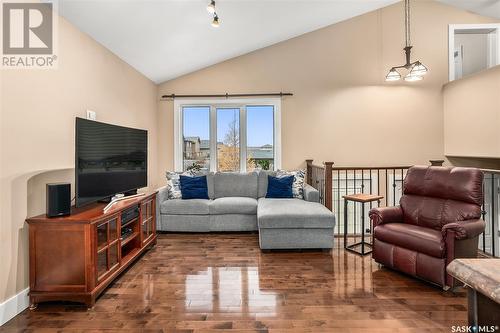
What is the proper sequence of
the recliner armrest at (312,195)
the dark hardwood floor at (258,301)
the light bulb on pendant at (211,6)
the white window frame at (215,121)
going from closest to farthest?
the dark hardwood floor at (258,301) → the light bulb on pendant at (211,6) → the recliner armrest at (312,195) → the white window frame at (215,121)

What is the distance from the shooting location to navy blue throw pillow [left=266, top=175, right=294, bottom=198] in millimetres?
4320

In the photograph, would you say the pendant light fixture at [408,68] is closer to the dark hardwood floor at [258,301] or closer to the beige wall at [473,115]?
the beige wall at [473,115]

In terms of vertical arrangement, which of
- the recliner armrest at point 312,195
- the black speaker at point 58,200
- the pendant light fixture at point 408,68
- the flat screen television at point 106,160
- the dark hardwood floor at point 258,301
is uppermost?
the pendant light fixture at point 408,68

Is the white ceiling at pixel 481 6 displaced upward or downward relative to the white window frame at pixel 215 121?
upward

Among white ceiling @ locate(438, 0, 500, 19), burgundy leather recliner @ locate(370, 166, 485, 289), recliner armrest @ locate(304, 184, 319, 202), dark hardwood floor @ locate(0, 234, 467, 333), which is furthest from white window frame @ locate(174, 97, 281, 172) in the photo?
white ceiling @ locate(438, 0, 500, 19)

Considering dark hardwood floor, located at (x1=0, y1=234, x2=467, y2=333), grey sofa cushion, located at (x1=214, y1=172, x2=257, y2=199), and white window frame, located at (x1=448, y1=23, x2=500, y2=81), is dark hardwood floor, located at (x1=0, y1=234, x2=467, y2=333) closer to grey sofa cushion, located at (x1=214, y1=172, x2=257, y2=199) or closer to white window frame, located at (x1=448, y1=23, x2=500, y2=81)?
grey sofa cushion, located at (x1=214, y1=172, x2=257, y2=199)

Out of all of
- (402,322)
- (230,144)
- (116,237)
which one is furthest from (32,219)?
(230,144)

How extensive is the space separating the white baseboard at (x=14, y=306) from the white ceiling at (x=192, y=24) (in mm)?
2514

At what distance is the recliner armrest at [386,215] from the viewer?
9.44 feet

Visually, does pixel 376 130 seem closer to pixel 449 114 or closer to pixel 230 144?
pixel 449 114

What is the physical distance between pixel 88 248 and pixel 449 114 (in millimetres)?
5720

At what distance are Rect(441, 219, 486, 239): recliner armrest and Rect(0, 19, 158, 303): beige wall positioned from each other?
3.49m

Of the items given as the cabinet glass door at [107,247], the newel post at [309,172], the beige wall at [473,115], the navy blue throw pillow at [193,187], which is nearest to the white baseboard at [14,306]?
the cabinet glass door at [107,247]

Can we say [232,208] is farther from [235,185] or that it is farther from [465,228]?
[465,228]
